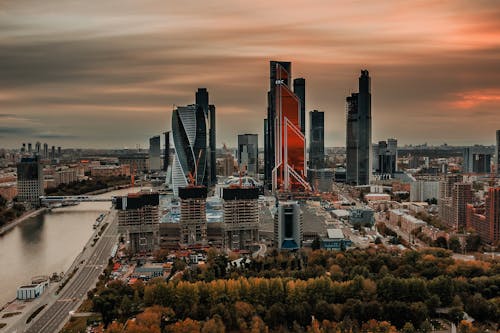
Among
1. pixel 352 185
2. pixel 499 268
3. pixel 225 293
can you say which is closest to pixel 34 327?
pixel 225 293

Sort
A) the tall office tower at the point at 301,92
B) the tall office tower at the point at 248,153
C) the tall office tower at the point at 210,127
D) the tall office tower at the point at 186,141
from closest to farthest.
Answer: the tall office tower at the point at 186,141
the tall office tower at the point at 210,127
the tall office tower at the point at 301,92
the tall office tower at the point at 248,153

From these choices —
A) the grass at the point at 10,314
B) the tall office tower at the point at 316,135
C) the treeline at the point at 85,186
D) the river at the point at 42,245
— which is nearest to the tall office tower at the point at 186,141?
the river at the point at 42,245

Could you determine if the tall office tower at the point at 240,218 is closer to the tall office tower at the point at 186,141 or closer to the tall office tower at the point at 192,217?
the tall office tower at the point at 192,217

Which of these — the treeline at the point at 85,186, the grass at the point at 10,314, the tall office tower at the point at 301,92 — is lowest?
the grass at the point at 10,314

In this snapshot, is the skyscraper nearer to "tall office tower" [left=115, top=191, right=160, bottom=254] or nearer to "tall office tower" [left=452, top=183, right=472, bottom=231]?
"tall office tower" [left=452, top=183, right=472, bottom=231]

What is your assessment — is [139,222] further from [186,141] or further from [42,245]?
[186,141]

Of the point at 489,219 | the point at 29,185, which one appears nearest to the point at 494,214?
the point at 489,219
